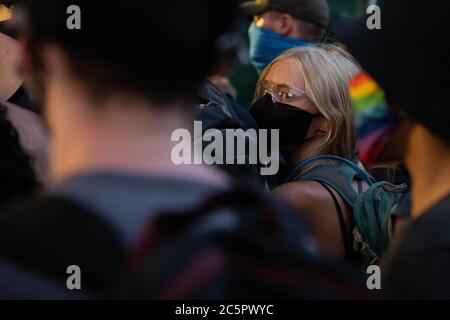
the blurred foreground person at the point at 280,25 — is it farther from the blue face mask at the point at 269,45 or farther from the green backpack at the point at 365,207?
the green backpack at the point at 365,207

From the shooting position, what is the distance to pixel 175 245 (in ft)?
3.77

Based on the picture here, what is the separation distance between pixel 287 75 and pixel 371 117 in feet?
5.14

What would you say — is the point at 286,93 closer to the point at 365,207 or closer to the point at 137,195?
the point at 365,207

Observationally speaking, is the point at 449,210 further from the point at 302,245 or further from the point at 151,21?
the point at 151,21

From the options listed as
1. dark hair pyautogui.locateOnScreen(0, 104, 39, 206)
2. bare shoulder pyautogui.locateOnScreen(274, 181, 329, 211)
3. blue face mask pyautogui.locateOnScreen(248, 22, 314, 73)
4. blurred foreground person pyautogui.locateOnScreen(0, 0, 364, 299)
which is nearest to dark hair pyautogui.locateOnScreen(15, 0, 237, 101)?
blurred foreground person pyautogui.locateOnScreen(0, 0, 364, 299)

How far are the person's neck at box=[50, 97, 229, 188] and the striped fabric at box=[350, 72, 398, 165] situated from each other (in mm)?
626

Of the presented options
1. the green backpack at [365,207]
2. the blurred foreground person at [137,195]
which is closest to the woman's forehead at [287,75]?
the green backpack at [365,207]

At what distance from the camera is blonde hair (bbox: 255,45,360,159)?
128 inches

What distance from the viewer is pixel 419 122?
1.67 m

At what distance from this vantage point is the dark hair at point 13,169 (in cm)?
205

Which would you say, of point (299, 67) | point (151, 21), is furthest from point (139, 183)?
point (299, 67)

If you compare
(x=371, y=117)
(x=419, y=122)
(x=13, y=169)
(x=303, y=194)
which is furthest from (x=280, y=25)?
(x=419, y=122)

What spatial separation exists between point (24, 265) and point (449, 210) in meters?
0.90

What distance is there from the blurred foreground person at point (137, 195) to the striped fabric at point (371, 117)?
0.54 meters
